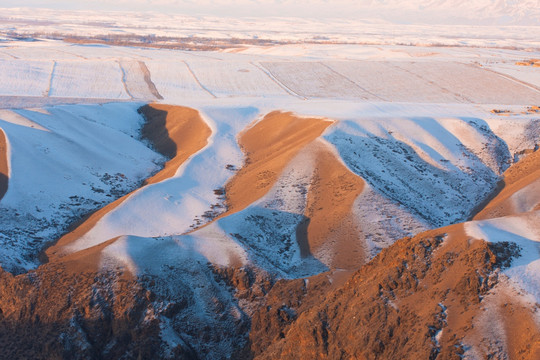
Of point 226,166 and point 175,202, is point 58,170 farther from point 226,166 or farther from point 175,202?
point 226,166

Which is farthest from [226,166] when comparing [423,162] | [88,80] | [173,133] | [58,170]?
[88,80]

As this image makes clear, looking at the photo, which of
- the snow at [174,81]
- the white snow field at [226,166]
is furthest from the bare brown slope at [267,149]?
the snow at [174,81]

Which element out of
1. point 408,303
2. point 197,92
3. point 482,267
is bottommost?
point 197,92

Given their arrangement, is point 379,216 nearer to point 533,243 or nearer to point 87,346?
point 533,243

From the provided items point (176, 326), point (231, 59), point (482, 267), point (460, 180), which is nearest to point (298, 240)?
point (176, 326)

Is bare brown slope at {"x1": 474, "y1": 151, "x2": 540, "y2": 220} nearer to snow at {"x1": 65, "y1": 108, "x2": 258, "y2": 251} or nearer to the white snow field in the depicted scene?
the white snow field
